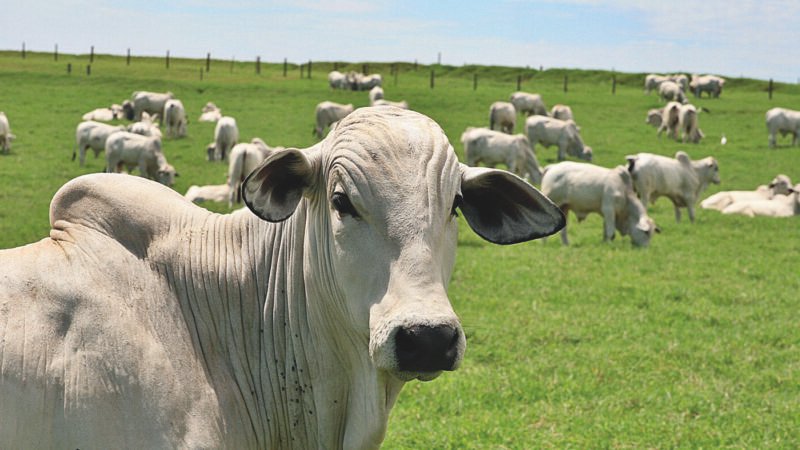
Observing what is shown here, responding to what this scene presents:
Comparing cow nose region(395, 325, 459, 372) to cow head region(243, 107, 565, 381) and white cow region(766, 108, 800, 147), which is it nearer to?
cow head region(243, 107, 565, 381)

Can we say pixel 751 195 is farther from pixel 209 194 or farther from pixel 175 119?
pixel 175 119

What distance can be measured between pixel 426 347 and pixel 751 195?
69.3ft

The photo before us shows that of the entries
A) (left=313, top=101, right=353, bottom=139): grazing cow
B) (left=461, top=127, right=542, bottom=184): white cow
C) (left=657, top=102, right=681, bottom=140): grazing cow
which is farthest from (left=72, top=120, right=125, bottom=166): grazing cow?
(left=657, top=102, right=681, bottom=140): grazing cow

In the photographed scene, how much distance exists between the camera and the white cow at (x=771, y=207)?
2045cm

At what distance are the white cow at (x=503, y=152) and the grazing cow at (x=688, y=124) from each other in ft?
34.7

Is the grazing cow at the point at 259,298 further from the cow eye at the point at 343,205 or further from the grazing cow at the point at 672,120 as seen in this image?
the grazing cow at the point at 672,120

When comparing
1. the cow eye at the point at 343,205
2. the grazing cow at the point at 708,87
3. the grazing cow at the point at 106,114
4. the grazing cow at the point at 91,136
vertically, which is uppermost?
the grazing cow at the point at 708,87

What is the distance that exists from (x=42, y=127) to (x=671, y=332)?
2677 cm

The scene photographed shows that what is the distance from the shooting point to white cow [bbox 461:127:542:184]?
25750 mm

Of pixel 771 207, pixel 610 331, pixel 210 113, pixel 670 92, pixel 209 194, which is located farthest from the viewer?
pixel 670 92

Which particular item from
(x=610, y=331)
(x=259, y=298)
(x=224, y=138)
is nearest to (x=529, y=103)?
(x=224, y=138)

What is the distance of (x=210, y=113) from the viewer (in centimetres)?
3750

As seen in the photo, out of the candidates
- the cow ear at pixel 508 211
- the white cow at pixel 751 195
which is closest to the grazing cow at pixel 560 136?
the white cow at pixel 751 195

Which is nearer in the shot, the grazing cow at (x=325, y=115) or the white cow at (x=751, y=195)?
the white cow at (x=751, y=195)
